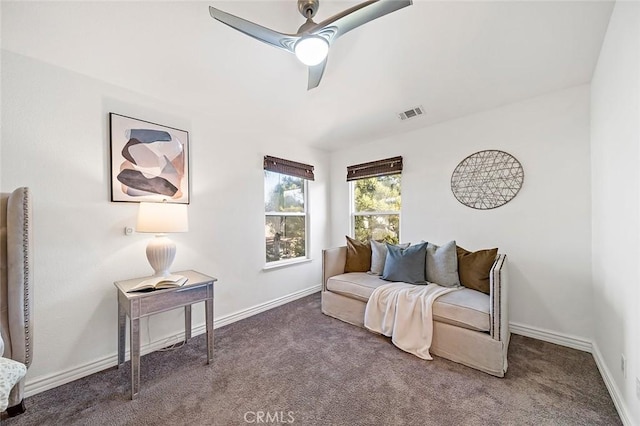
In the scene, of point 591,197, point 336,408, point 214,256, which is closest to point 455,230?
point 591,197

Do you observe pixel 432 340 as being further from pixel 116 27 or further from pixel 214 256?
pixel 116 27

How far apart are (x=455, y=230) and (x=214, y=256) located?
2.79 m

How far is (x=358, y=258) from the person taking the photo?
3.16 metres

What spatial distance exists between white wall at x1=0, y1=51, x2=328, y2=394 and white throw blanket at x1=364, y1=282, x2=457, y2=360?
5.56ft

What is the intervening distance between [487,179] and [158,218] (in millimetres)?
3223

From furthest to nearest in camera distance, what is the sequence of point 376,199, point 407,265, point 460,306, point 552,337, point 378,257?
point 376,199 < point 378,257 < point 407,265 < point 552,337 < point 460,306

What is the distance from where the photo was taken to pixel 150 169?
222 centimetres

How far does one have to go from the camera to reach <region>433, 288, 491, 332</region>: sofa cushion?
1.90 meters

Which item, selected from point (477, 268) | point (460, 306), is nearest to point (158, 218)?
point (460, 306)

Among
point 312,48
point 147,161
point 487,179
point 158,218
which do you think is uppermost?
point 312,48

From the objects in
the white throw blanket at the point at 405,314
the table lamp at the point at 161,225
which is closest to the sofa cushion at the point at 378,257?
the white throw blanket at the point at 405,314

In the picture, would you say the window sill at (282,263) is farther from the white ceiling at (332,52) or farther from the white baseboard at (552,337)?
the white baseboard at (552,337)

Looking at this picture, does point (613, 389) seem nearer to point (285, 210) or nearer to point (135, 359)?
point (135, 359)

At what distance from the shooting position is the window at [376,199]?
3482mm
